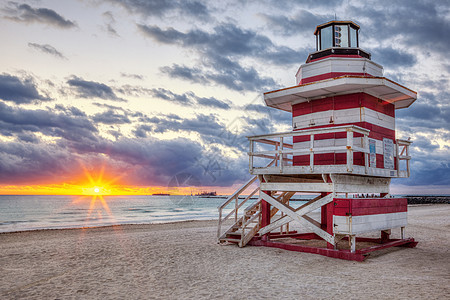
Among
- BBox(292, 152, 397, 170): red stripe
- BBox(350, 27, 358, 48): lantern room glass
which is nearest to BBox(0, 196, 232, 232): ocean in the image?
BBox(292, 152, 397, 170): red stripe

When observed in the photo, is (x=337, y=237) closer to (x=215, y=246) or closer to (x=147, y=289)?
(x=215, y=246)

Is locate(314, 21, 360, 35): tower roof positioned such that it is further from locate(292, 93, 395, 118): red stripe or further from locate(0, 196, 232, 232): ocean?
locate(0, 196, 232, 232): ocean

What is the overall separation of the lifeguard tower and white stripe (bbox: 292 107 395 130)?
0.03m

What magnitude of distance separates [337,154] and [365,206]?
6.13 feet

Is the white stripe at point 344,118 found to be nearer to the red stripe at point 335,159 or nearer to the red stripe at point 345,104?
the red stripe at point 345,104

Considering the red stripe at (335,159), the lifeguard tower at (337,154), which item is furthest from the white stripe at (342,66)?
the red stripe at (335,159)

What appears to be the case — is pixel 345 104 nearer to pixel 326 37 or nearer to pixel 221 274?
pixel 326 37

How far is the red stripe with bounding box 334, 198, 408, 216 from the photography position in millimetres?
8946

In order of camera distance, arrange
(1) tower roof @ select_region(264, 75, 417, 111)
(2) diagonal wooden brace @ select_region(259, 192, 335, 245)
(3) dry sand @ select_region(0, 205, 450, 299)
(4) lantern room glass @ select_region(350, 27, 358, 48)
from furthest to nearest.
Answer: (4) lantern room glass @ select_region(350, 27, 358, 48), (1) tower roof @ select_region(264, 75, 417, 111), (2) diagonal wooden brace @ select_region(259, 192, 335, 245), (3) dry sand @ select_region(0, 205, 450, 299)

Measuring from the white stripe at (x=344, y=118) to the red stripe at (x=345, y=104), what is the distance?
0.39 ft

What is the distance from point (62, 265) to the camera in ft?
30.2

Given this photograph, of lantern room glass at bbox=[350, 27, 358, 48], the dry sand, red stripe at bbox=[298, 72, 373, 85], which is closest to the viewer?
the dry sand

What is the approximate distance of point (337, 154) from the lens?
10508mm

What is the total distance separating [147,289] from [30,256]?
255 inches
